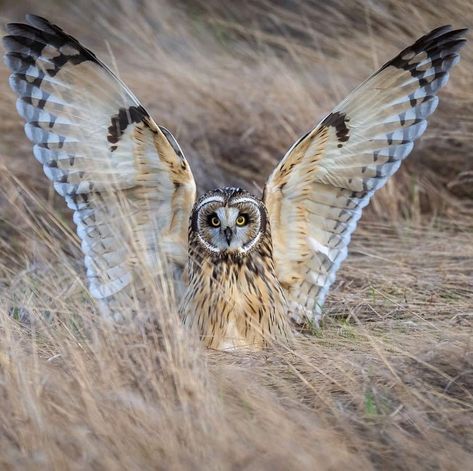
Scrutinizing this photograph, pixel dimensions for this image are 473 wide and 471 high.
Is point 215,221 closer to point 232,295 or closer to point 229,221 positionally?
point 229,221

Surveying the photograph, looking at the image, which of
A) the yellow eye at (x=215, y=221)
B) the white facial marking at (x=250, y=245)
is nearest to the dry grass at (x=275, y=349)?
the white facial marking at (x=250, y=245)

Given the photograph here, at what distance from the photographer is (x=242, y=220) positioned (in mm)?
4887

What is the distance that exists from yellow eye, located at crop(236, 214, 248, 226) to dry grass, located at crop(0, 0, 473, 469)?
1.86ft

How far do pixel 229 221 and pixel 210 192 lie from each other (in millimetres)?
156

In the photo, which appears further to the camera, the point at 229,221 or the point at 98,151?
the point at 98,151

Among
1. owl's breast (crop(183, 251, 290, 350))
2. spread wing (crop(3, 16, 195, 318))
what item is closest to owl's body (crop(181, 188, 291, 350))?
owl's breast (crop(183, 251, 290, 350))

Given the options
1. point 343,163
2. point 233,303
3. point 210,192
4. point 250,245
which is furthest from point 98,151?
point 343,163

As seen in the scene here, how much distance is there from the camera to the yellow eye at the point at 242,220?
488cm

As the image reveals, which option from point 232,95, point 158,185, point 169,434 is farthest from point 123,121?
point 232,95

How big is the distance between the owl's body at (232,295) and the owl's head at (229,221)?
0.01 meters

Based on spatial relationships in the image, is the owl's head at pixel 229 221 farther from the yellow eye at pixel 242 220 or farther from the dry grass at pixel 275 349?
the dry grass at pixel 275 349

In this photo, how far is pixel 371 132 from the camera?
16.8ft

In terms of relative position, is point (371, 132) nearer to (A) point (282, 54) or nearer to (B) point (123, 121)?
(B) point (123, 121)

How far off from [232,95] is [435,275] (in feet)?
7.72
